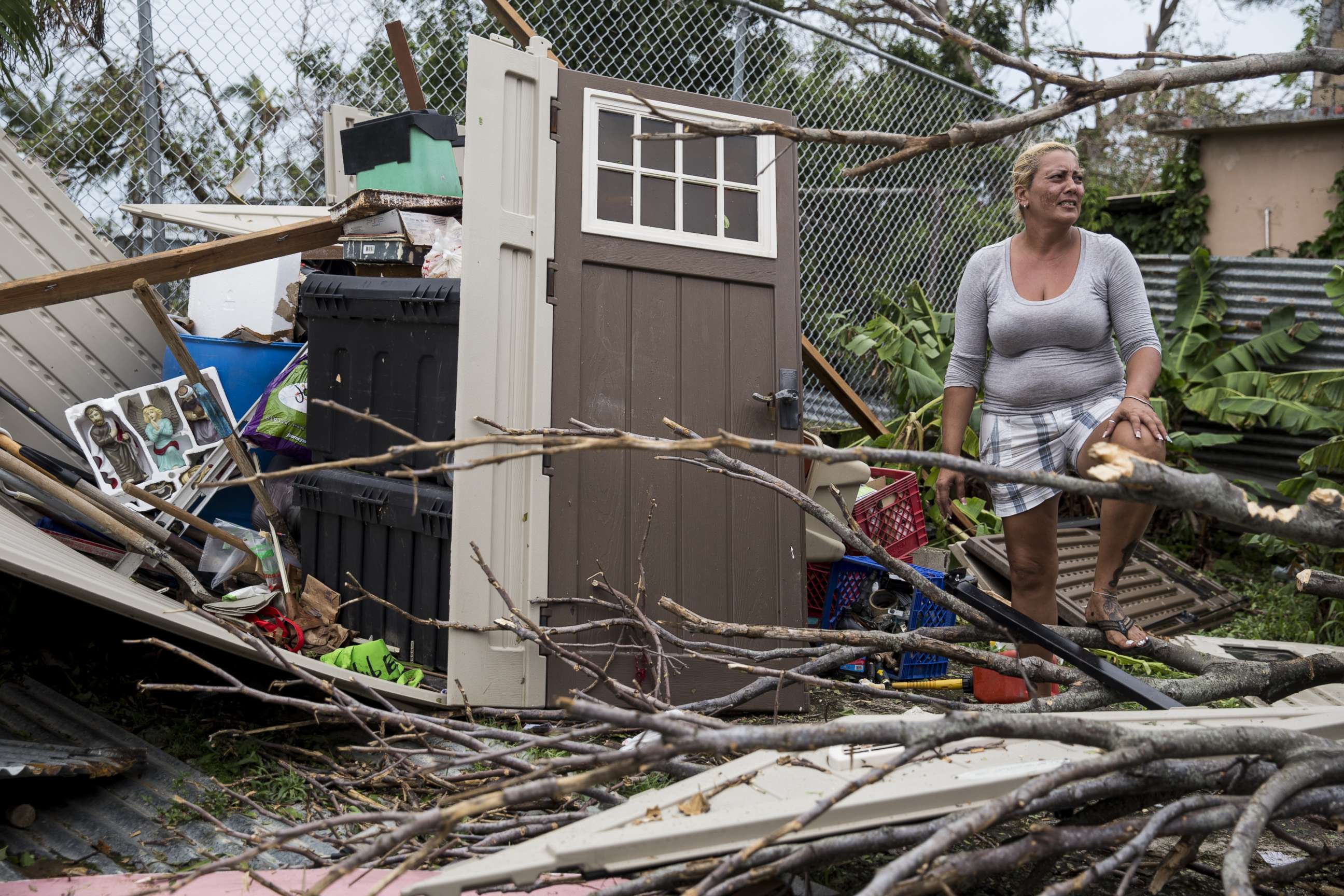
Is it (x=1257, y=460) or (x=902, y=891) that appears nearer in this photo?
(x=902, y=891)

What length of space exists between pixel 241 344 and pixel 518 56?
1953 mm

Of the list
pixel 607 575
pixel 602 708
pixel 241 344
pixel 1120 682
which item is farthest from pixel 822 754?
pixel 241 344

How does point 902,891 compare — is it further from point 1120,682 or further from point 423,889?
point 1120,682

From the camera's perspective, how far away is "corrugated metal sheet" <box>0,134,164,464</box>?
4.52 meters

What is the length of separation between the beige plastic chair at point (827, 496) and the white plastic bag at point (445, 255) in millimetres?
1659

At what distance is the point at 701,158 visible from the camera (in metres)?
4.17

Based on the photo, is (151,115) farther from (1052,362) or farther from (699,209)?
(1052,362)

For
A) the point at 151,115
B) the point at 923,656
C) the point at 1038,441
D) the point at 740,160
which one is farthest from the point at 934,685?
the point at 151,115

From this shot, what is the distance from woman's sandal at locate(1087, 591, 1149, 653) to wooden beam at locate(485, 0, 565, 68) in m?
3.27

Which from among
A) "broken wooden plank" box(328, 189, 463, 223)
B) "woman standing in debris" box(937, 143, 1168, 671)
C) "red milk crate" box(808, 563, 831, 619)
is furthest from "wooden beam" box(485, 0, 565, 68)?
"red milk crate" box(808, 563, 831, 619)

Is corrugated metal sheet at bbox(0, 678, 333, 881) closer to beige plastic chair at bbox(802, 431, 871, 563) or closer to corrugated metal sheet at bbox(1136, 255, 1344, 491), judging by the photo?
beige plastic chair at bbox(802, 431, 871, 563)

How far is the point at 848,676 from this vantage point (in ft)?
14.8

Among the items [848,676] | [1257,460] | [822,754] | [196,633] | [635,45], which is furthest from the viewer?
[1257,460]

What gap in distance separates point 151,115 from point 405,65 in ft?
3.99
